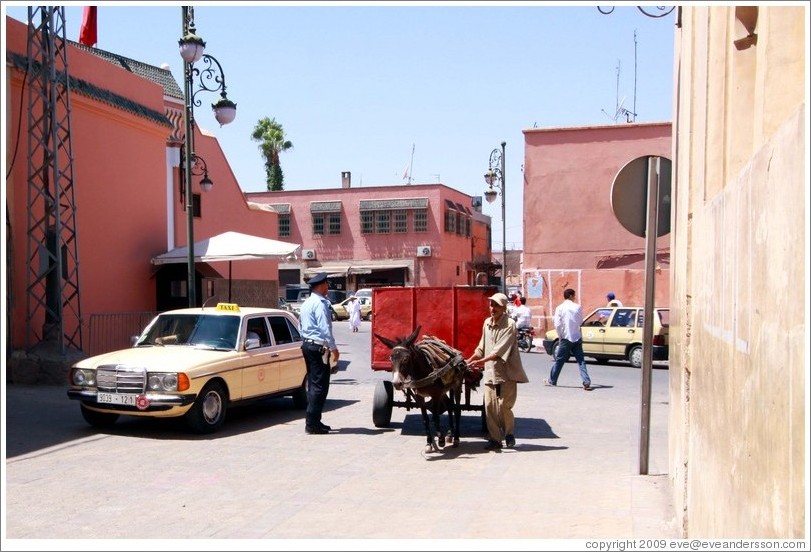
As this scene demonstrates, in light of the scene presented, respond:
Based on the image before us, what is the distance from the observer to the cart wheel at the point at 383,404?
1087 cm

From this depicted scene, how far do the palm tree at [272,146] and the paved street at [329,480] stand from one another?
50.0 meters

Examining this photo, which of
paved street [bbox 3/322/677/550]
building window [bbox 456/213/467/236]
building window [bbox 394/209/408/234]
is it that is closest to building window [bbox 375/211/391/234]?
building window [bbox 394/209/408/234]

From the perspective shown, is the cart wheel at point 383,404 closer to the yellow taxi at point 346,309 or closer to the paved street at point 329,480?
the paved street at point 329,480

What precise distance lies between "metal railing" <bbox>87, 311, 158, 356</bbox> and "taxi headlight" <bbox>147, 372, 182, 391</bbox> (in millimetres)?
7466

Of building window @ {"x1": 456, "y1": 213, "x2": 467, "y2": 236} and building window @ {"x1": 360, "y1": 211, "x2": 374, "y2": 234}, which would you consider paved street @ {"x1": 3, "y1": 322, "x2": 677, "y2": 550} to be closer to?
building window @ {"x1": 360, "y1": 211, "x2": 374, "y2": 234}

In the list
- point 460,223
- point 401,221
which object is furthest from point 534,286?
point 460,223

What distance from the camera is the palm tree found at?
2413 inches

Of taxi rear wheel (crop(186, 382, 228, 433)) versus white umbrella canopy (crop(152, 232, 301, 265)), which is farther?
white umbrella canopy (crop(152, 232, 301, 265))

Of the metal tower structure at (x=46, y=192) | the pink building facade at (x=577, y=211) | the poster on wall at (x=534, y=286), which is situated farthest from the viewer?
the poster on wall at (x=534, y=286)

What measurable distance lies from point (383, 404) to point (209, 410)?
86.9 inches

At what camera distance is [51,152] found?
15.0 metres

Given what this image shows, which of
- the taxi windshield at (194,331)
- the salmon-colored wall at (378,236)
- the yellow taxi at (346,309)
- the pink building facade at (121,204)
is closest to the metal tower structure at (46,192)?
the pink building facade at (121,204)

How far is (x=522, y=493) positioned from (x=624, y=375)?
38.7ft

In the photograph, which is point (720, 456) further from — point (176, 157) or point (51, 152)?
point (176, 157)
